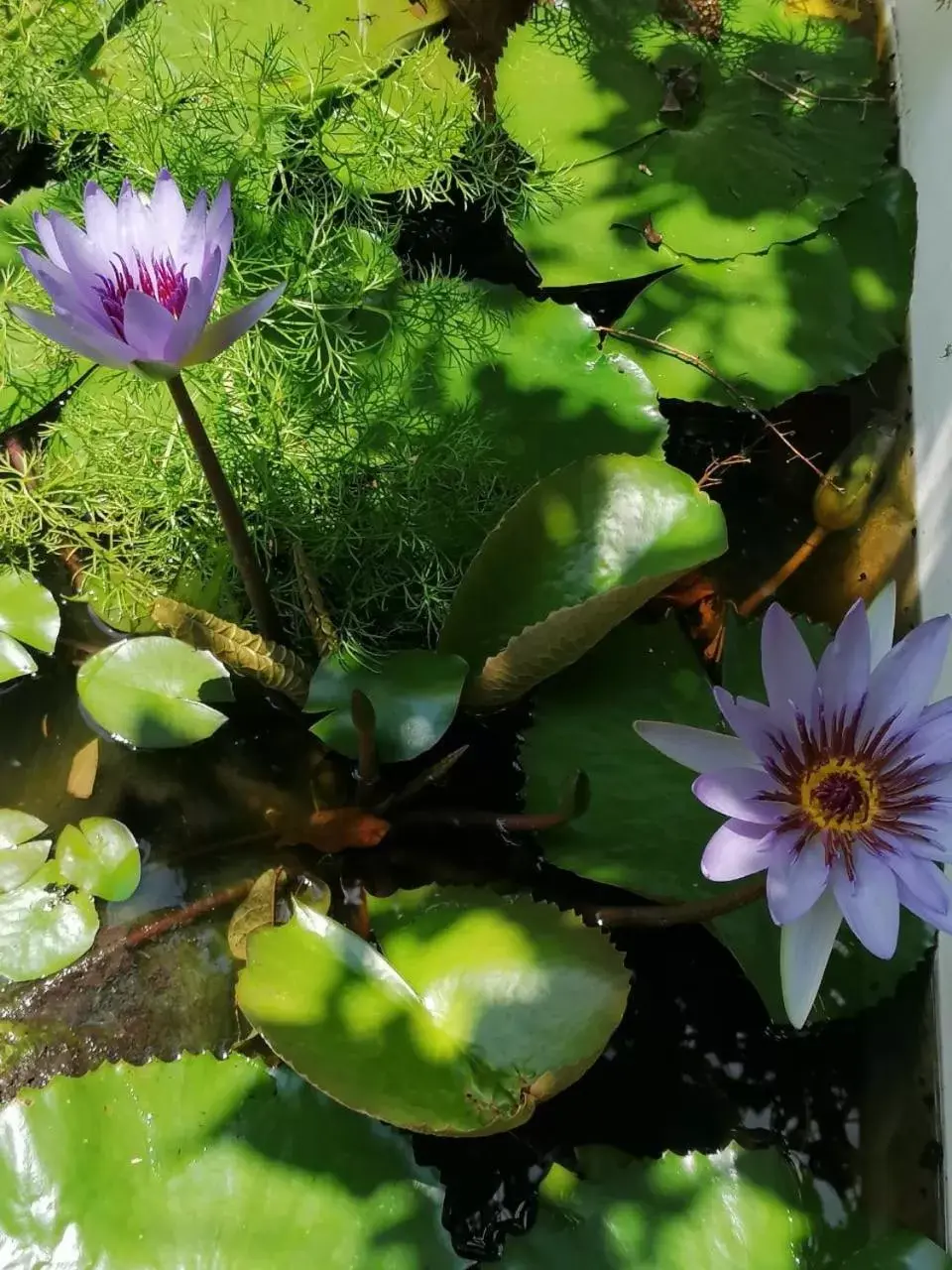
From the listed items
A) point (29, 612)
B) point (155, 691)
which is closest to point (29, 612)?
point (29, 612)

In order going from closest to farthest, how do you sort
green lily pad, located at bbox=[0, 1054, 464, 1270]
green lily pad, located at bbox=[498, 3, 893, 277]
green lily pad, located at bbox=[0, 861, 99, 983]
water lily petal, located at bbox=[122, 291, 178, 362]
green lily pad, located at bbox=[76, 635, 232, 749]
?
water lily petal, located at bbox=[122, 291, 178, 362], green lily pad, located at bbox=[0, 1054, 464, 1270], green lily pad, located at bbox=[0, 861, 99, 983], green lily pad, located at bbox=[76, 635, 232, 749], green lily pad, located at bbox=[498, 3, 893, 277]

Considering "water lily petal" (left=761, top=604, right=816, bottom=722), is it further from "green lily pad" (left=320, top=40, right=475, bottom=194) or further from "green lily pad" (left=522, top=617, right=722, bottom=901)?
"green lily pad" (left=320, top=40, right=475, bottom=194)

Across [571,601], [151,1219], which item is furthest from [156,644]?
[151,1219]

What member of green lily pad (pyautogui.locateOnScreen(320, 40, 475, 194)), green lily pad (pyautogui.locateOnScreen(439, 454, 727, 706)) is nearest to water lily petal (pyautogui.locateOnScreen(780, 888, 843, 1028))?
green lily pad (pyautogui.locateOnScreen(439, 454, 727, 706))

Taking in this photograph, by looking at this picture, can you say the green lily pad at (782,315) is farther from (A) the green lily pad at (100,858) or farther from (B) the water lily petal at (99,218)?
(A) the green lily pad at (100,858)

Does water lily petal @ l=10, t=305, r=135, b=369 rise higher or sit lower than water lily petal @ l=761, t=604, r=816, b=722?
higher

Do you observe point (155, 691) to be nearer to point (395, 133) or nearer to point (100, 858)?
point (100, 858)
